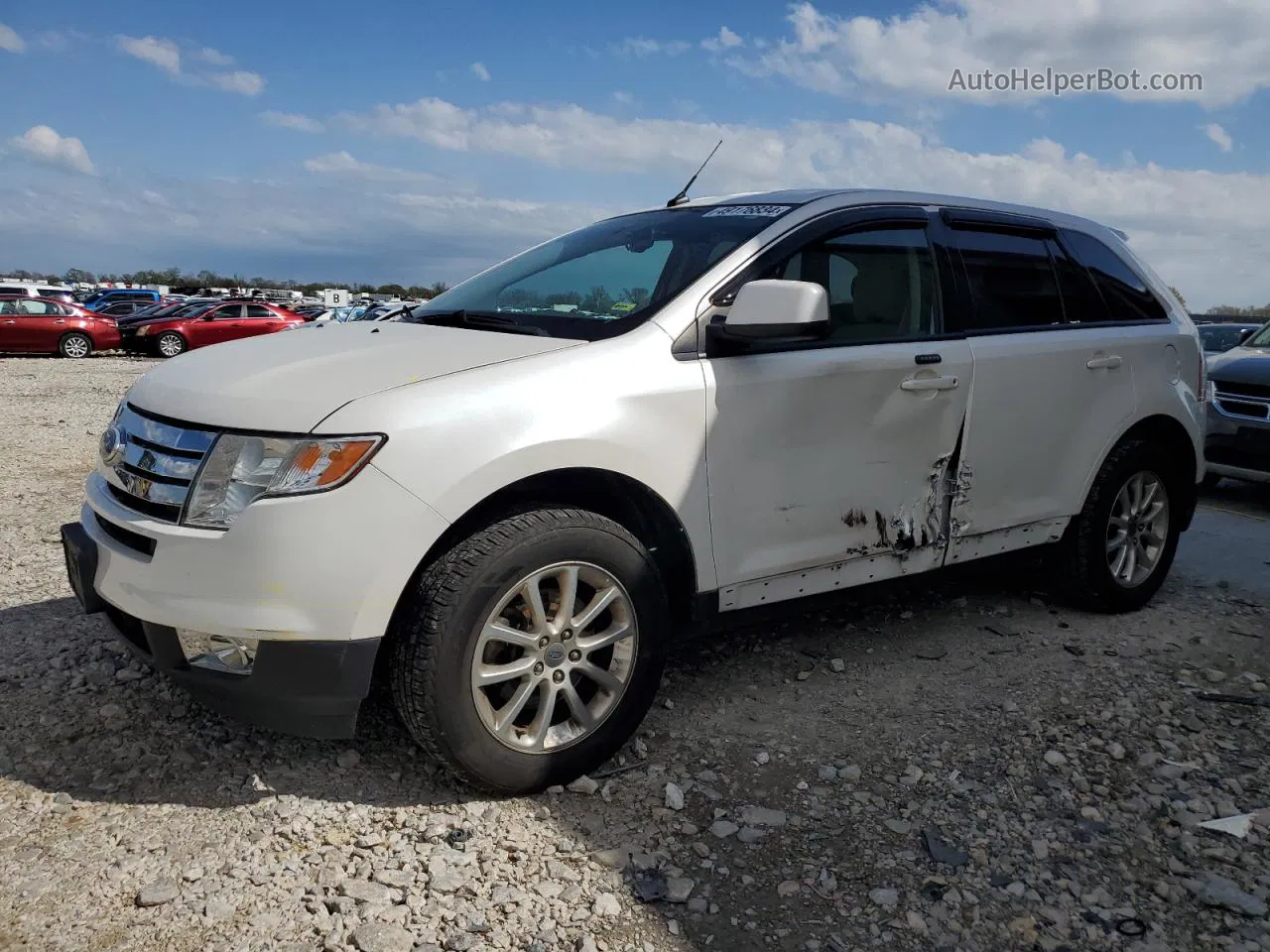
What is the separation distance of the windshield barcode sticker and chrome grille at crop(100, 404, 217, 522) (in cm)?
193

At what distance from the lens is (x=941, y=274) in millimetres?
3682

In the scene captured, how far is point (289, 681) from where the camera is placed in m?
2.42

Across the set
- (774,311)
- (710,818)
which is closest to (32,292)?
(774,311)

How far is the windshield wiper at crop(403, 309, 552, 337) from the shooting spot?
10.0ft

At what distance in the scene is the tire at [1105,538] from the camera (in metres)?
4.21

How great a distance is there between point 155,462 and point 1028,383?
3.14 metres

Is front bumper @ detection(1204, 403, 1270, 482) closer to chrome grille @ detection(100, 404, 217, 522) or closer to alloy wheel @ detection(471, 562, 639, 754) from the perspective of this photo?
alloy wheel @ detection(471, 562, 639, 754)

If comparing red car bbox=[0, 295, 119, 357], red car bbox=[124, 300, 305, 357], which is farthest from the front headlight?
red car bbox=[0, 295, 119, 357]

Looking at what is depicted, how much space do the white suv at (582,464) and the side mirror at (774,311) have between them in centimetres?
1

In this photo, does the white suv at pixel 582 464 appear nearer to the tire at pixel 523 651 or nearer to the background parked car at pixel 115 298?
the tire at pixel 523 651

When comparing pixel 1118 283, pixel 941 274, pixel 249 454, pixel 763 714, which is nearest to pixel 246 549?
pixel 249 454

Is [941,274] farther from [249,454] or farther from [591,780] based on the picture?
[249,454]

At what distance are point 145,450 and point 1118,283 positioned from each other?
405 centimetres

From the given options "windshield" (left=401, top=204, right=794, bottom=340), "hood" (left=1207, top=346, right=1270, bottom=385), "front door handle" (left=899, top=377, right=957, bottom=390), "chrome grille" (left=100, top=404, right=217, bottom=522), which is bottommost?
"chrome grille" (left=100, top=404, right=217, bottom=522)
